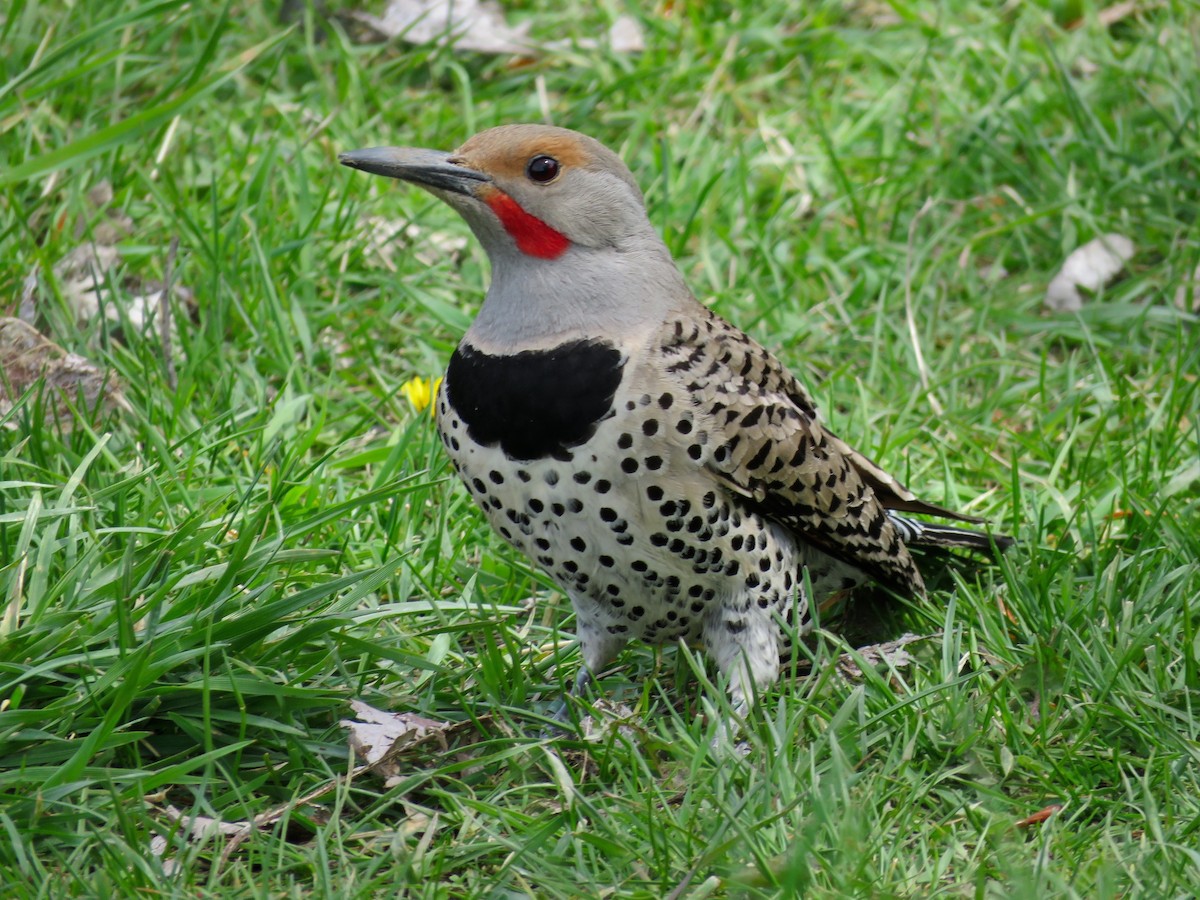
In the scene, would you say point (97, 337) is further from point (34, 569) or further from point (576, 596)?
point (576, 596)

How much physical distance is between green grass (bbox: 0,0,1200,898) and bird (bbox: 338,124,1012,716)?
269 millimetres

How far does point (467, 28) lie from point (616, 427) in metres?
3.96

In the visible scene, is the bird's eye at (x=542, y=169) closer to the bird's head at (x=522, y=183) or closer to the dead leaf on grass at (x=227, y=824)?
the bird's head at (x=522, y=183)

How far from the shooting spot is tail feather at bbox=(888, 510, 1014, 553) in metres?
4.67

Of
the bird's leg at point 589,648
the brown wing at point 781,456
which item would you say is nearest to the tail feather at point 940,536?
Result: the brown wing at point 781,456

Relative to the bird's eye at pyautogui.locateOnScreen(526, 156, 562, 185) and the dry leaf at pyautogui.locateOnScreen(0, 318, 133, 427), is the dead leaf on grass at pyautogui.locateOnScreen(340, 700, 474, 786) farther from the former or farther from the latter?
the dry leaf at pyautogui.locateOnScreen(0, 318, 133, 427)

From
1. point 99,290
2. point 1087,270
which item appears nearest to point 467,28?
point 99,290

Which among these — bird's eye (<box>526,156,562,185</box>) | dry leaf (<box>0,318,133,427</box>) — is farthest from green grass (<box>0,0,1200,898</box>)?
bird's eye (<box>526,156,562,185</box>)

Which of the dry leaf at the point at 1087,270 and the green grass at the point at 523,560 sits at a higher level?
the green grass at the point at 523,560

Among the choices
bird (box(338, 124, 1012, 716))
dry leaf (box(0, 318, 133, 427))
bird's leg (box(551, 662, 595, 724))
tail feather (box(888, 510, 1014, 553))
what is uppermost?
bird (box(338, 124, 1012, 716))

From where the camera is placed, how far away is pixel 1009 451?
5699mm

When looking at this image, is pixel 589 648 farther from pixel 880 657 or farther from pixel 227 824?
pixel 227 824

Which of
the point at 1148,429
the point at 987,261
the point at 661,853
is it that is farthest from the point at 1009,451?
the point at 661,853

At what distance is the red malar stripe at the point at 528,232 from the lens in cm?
412
